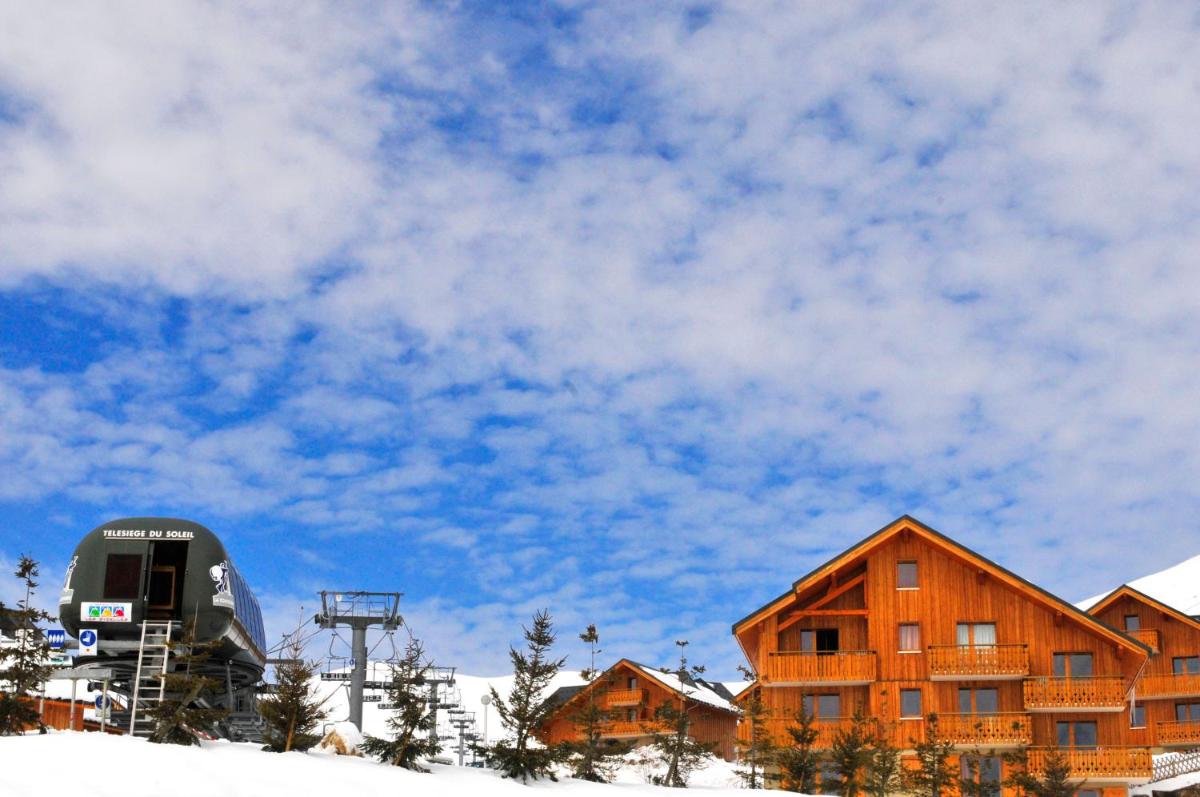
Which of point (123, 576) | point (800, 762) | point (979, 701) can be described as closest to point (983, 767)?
point (979, 701)

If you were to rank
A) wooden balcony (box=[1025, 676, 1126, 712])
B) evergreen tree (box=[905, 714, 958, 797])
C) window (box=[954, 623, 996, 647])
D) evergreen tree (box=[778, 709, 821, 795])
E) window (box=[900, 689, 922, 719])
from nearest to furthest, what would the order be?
evergreen tree (box=[778, 709, 821, 795]) → evergreen tree (box=[905, 714, 958, 797]) → wooden balcony (box=[1025, 676, 1126, 712]) → window (box=[900, 689, 922, 719]) → window (box=[954, 623, 996, 647])

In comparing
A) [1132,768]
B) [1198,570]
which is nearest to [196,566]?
[1132,768]

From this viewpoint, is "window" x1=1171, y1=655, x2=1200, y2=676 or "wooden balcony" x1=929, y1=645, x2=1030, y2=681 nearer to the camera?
"wooden balcony" x1=929, y1=645, x2=1030, y2=681

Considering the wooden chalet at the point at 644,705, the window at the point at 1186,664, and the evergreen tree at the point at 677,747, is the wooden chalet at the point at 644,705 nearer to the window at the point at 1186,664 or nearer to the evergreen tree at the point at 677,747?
the evergreen tree at the point at 677,747

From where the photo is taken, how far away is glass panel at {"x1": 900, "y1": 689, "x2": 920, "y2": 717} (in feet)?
152

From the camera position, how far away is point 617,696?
70.1 metres

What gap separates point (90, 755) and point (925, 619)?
33657 millimetres

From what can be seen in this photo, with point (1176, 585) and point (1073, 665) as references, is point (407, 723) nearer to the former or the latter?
point (1073, 665)

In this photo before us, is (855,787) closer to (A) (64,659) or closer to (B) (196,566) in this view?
(B) (196,566)

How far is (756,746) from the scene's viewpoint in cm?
3816

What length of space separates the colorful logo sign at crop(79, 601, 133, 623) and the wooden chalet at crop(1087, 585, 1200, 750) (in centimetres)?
5311

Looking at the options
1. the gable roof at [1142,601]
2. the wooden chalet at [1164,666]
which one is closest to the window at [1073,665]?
the gable roof at [1142,601]

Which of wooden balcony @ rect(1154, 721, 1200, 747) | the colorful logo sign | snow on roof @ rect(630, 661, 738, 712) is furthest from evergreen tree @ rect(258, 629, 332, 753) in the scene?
wooden balcony @ rect(1154, 721, 1200, 747)

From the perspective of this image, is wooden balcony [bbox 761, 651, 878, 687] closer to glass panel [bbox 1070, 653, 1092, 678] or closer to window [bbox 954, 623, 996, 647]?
window [bbox 954, 623, 996, 647]
